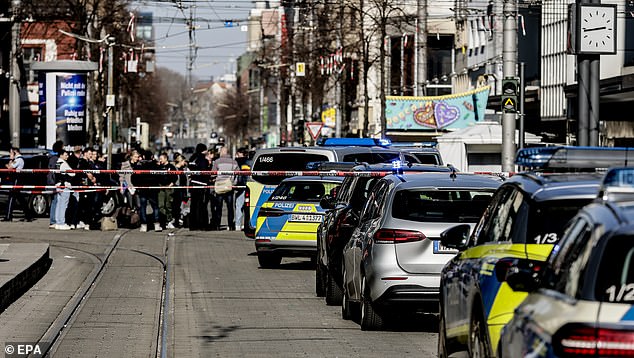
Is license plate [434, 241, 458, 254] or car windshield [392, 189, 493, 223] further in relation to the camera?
car windshield [392, 189, 493, 223]

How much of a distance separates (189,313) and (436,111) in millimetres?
31921

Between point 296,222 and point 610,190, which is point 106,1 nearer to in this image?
point 296,222

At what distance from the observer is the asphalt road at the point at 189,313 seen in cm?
1130

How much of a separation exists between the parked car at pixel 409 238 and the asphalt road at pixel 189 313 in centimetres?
38

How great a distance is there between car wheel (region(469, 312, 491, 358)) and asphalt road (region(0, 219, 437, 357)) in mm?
3177

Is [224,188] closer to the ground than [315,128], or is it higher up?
closer to the ground

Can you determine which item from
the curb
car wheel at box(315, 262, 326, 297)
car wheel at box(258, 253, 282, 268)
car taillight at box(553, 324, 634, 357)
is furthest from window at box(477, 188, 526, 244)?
car wheel at box(258, 253, 282, 268)

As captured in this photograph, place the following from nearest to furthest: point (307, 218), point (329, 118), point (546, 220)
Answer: point (546, 220), point (307, 218), point (329, 118)

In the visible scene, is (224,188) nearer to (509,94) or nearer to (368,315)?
(509,94)

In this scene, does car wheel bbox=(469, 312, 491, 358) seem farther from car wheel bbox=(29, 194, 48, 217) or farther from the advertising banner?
the advertising banner

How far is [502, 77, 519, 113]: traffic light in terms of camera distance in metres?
25.7

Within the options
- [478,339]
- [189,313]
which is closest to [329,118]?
[189,313]

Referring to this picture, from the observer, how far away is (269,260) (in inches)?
798

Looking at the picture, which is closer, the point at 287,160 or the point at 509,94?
the point at 287,160
